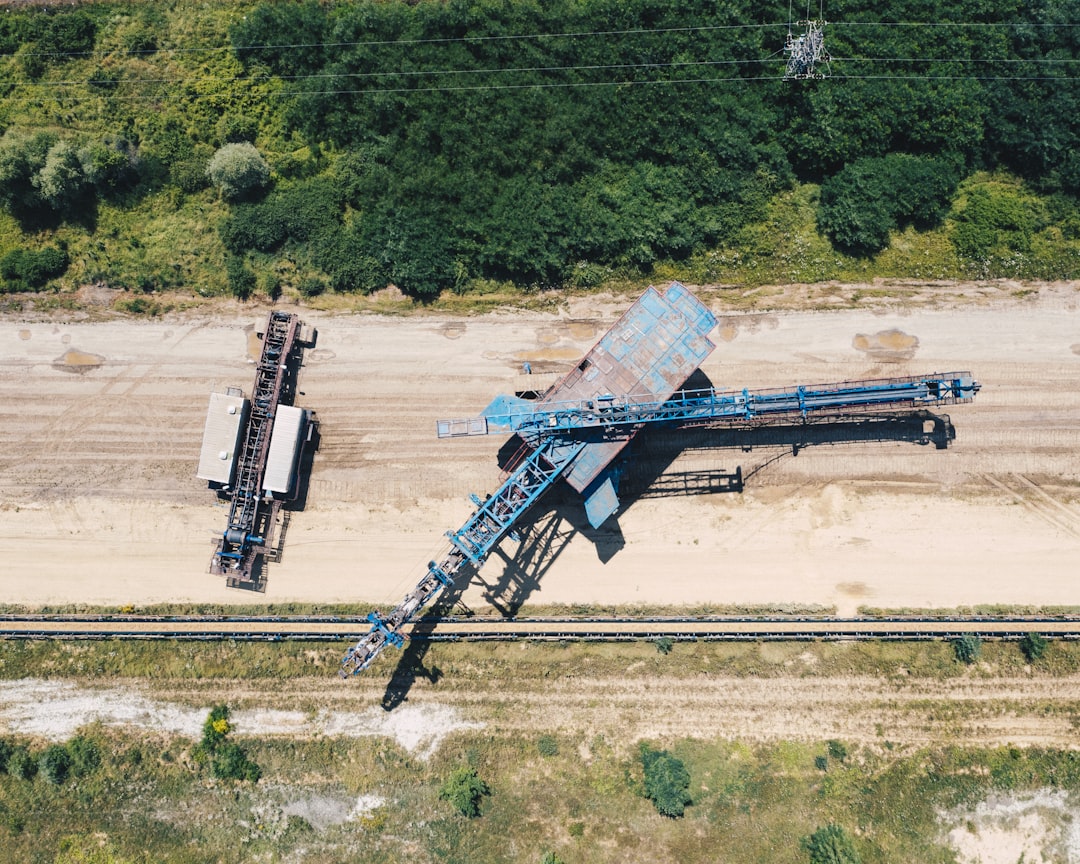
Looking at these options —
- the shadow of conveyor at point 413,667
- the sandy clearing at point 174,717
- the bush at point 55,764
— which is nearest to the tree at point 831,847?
the sandy clearing at point 174,717

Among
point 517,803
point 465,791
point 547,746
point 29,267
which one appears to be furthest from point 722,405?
point 29,267

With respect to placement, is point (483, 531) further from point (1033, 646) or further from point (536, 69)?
point (1033, 646)

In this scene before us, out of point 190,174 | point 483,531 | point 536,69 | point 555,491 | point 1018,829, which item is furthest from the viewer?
point 190,174

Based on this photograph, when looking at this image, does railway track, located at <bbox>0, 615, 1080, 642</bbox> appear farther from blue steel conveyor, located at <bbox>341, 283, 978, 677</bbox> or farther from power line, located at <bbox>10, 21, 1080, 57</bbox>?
power line, located at <bbox>10, 21, 1080, 57</bbox>

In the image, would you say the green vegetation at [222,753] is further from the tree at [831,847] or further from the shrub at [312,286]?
the tree at [831,847]

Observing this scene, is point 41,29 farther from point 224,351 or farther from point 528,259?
point 528,259

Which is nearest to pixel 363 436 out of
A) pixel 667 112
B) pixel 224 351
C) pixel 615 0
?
pixel 224 351

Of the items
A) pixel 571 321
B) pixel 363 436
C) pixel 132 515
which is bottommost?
pixel 132 515
